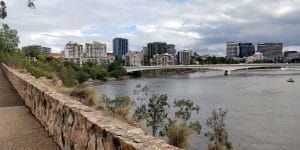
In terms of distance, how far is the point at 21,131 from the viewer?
744cm

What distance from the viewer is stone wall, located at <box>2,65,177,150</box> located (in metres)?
3.78

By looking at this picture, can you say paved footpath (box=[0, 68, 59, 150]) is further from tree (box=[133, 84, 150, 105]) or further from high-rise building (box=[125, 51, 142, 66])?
high-rise building (box=[125, 51, 142, 66])

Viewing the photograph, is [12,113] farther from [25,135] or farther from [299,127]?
[299,127]

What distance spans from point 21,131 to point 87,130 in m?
3.09

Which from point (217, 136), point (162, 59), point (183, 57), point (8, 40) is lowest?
point (217, 136)

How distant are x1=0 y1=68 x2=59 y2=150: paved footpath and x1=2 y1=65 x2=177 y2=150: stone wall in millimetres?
143

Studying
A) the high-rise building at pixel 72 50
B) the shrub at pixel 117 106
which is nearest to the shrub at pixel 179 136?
the shrub at pixel 117 106

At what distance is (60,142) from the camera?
6.02 metres

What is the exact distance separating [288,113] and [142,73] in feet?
279

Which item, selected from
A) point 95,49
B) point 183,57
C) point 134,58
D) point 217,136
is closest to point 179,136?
point 217,136

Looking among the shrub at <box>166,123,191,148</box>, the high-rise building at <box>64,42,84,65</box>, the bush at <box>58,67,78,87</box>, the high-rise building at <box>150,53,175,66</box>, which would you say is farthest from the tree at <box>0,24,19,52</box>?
the high-rise building at <box>64,42,84,65</box>

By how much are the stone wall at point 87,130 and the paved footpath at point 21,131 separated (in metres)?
0.14

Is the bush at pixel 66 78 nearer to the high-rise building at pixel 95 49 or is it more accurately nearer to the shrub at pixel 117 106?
the shrub at pixel 117 106

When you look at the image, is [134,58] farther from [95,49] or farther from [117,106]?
[117,106]
